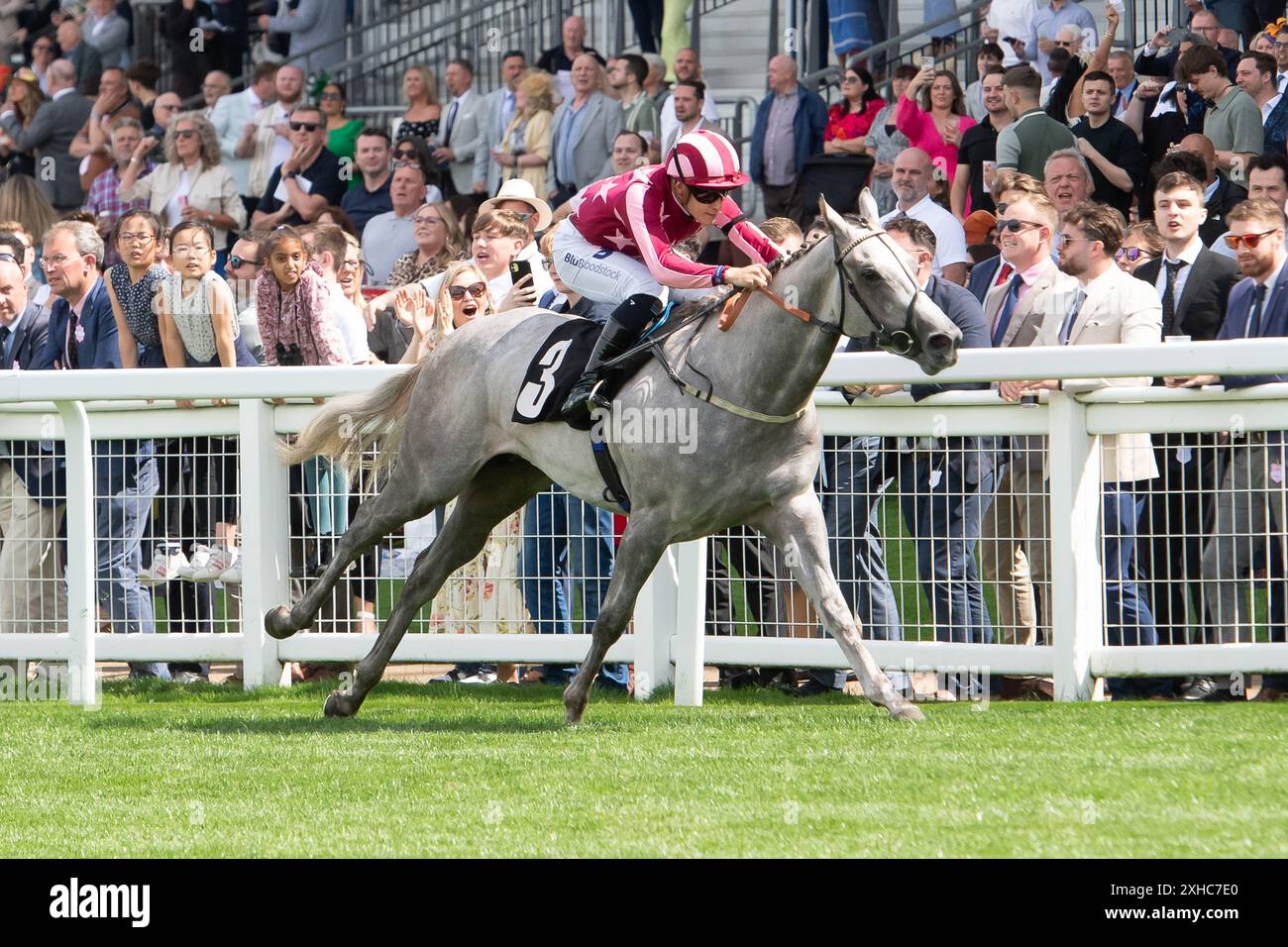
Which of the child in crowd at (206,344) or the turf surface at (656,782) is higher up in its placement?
the child in crowd at (206,344)

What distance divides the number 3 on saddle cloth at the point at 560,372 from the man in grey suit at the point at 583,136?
7171 mm

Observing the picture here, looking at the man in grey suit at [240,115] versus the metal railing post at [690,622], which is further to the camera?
the man in grey suit at [240,115]

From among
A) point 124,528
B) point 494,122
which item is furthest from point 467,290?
point 494,122

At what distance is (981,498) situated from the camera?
6.90 metres

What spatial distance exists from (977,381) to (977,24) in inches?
361

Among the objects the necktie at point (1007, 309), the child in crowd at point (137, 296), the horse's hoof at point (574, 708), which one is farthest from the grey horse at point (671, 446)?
the child in crowd at point (137, 296)

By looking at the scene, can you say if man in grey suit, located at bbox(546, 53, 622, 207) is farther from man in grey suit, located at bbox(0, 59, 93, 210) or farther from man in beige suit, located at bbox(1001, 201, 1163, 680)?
man in beige suit, located at bbox(1001, 201, 1163, 680)

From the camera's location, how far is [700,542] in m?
7.22

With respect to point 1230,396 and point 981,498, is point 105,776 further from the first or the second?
point 1230,396

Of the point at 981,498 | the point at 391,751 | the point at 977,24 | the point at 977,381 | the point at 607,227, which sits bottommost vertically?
the point at 391,751

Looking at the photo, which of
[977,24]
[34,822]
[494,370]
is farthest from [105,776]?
[977,24]

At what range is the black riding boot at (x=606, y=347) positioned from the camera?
656 centimetres

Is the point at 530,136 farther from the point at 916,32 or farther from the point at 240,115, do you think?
the point at 240,115

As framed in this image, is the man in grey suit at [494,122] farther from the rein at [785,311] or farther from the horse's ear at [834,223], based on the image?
the horse's ear at [834,223]
